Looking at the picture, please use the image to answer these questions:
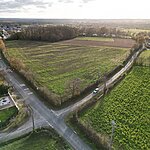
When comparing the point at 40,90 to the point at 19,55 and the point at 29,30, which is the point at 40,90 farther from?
the point at 29,30

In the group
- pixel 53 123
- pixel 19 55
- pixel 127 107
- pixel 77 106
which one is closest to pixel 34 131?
pixel 53 123

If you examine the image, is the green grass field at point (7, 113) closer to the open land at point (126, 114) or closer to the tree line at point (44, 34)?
the open land at point (126, 114)

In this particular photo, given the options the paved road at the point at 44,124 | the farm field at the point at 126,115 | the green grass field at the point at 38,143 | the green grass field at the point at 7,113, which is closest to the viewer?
the green grass field at the point at 38,143

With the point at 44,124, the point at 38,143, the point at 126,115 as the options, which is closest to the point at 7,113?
the point at 44,124

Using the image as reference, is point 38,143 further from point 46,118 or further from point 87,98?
point 87,98

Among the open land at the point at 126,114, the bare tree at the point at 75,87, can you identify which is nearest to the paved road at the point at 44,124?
the open land at the point at 126,114

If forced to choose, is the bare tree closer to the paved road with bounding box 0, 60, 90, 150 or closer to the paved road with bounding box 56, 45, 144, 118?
the paved road with bounding box 56, 45, 144, 118

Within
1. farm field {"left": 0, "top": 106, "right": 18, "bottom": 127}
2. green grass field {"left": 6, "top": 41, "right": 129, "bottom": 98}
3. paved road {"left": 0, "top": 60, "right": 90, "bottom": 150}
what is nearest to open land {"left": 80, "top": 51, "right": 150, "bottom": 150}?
paved road {"left": 0, "top": 60, "right": 90, "bottom": 150}
